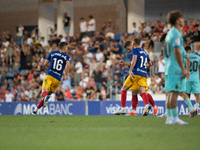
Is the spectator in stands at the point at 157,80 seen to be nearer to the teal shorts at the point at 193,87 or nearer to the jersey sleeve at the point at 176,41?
the teal shorts at the point at 193,87

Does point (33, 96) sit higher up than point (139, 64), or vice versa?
point (139, 64)

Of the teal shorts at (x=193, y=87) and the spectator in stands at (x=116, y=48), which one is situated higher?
the spectator in stands at (x=116, y=48)

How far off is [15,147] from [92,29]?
17084mm

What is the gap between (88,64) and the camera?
1836 centimetres

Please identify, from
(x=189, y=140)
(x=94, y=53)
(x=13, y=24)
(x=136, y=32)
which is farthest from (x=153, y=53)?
(x=13, y=24)

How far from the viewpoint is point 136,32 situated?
1884cm

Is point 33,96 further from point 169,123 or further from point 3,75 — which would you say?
point 169,123

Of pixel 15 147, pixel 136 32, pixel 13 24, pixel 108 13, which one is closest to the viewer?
pixel 15 147

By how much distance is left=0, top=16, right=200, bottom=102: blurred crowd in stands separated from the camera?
54.7ft

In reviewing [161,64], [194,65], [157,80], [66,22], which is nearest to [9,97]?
[66,22]

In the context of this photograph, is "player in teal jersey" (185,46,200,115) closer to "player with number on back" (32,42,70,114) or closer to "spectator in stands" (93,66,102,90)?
"player with number on back" (32,42,70,114)

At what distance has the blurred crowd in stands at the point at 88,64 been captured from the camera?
1667 centimetres

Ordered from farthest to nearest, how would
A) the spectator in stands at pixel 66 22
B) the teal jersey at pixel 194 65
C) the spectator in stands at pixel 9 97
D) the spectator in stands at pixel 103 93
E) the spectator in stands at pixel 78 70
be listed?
1. the spectator in stands at pixel 66 22
2. the spectator in stands at pixel 9 97
3. the spectator in stands at pixel 78 70
4. the spectator in stands at pixel 103 93
5. the teal jersey at pixel 194 65

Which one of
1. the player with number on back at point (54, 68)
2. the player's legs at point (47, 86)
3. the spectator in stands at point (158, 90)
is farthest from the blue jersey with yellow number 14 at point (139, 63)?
the spectator in stands at point (158, 90)
